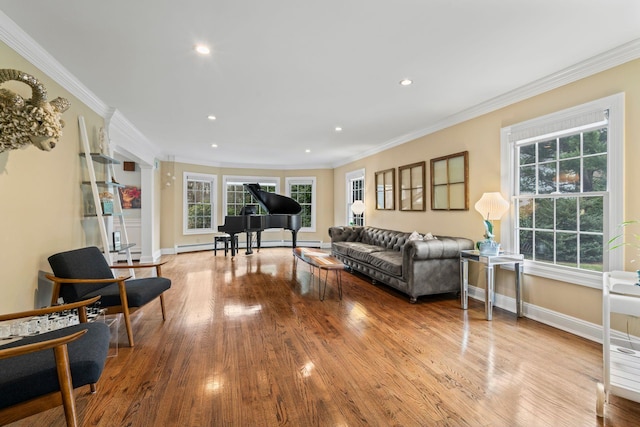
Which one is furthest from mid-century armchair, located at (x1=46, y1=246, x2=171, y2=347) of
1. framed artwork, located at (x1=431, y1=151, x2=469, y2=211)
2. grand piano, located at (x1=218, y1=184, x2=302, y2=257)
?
framed artwork, located at (x1=431, y1=151, x2=469, y2=211)

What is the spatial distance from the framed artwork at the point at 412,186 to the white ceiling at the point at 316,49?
3.52 feet

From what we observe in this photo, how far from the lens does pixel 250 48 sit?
98.2 inches

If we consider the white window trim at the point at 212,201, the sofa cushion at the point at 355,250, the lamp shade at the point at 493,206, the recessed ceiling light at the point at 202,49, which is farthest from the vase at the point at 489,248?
the white window trim at the point at 212,201

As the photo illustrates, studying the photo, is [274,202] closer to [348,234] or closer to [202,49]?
[348,234]

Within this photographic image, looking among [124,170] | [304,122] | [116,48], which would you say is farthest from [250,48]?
[124,170]

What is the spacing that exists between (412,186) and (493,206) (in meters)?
1.93

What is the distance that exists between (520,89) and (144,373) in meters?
4.59

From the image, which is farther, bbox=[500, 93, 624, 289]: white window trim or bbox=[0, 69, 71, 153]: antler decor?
bbox=[500, 93, 624, 289]: white window trim

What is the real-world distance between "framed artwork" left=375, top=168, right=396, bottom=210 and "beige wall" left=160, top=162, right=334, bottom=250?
2748 millimetres

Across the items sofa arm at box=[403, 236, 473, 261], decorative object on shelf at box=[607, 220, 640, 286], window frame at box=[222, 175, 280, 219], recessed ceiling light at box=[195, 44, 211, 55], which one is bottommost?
sofa arm at box=[403, 236, 473, 261]

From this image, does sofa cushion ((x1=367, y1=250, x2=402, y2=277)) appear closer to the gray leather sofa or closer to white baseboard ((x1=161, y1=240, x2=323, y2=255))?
the gray leather sofa

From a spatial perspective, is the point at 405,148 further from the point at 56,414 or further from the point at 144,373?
the point at 56,414

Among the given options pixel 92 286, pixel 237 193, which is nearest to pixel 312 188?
pixel 237 193

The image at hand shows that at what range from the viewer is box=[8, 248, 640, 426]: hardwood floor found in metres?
1.71
